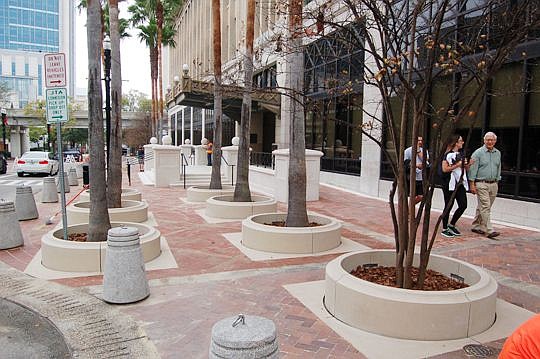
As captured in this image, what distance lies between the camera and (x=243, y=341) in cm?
238

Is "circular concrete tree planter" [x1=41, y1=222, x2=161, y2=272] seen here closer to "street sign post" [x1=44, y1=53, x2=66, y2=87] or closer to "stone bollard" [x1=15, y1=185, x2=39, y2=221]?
"street sign post" [x1=44, y1=53, x2=66, y2=87]

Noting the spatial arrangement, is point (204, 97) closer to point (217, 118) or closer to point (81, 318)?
point (217, 118)

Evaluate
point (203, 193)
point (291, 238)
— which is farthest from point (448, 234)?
point (203, 193)

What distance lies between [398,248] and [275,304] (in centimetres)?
149

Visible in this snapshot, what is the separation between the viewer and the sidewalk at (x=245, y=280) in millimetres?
4016

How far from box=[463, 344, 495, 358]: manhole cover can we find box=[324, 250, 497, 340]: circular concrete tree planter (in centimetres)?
17

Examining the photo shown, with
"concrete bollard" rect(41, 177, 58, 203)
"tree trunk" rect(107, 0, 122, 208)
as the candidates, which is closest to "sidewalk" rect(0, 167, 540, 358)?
"tree trunk" rect(107, 0, 122, 208)

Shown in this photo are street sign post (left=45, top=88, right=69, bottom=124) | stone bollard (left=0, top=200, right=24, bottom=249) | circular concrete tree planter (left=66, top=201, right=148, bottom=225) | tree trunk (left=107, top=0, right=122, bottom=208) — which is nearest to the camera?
street sign post (left=45, top=88, right=69, bottom=124)

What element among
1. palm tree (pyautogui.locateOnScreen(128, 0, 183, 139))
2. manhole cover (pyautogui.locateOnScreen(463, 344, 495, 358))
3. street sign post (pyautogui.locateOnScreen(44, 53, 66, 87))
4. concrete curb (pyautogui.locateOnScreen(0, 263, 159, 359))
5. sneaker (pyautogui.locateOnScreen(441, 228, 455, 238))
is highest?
palm tree (pyautogui.locateOnScreen(128, 0, 183, 139))

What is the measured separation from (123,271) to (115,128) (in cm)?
599

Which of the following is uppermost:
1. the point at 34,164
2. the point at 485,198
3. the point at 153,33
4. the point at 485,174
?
the point at 153,33

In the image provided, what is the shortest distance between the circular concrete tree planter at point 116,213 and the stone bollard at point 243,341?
23.2 feet

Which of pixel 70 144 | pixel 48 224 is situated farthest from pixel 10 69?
pixel 48 224

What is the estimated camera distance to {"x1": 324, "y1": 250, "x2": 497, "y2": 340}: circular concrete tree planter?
396 centimetres
